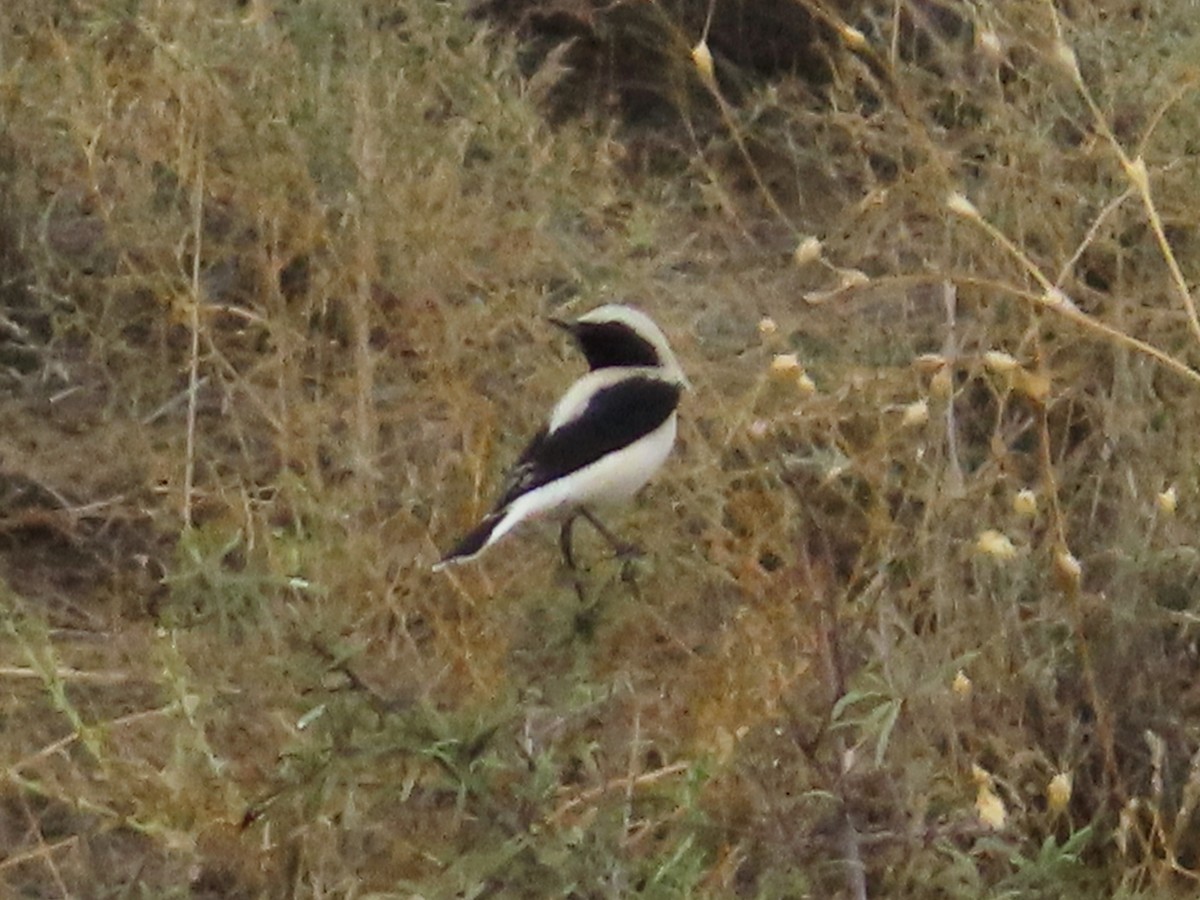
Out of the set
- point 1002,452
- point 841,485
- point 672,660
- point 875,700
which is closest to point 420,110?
point 841,485

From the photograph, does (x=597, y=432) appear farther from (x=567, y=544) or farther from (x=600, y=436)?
(x=567, y=544)

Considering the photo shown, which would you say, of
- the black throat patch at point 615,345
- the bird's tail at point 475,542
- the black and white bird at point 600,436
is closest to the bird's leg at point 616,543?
the black and white bird at point 600,436

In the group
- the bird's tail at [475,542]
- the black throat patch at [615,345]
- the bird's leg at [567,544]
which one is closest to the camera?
the bird's tail at [475,542]

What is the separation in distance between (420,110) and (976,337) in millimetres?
1507

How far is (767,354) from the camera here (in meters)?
4.45

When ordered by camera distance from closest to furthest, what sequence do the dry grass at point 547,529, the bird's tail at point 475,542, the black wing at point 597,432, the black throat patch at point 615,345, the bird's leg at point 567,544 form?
the dry grass at point 547,529 < the bird's tail at point 475,542 < the bird's leg at point 567,544 < the black wing at point 597,432 < the black throat patch at point 615,345

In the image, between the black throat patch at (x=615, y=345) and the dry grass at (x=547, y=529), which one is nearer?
the dry grass at (x=547, y=529)

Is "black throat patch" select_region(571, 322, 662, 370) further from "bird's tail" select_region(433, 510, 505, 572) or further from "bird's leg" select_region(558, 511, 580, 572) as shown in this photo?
"bird's tail" select_region(433, 510, 505, 572)

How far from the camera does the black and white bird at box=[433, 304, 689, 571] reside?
3.10 m

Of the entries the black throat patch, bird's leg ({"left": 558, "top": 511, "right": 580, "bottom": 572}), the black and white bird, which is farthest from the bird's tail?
the black throat patch

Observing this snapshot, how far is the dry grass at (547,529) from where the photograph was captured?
242cm

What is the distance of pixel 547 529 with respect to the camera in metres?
3.64

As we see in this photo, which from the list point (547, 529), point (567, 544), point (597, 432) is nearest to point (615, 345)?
point (597, 432)

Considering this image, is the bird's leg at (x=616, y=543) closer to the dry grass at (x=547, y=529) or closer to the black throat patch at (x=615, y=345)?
the dry grass at (x=547, y=529)
